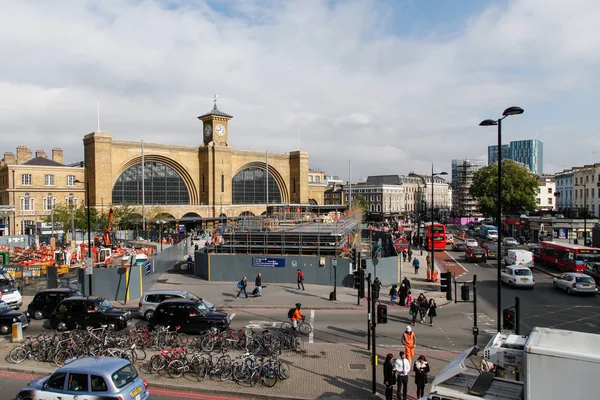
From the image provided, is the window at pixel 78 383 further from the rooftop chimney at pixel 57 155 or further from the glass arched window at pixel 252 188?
the rooftop chimney at pixel 57 155

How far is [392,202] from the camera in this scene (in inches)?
5098

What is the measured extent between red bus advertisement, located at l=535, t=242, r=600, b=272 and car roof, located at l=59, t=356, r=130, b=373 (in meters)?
30.9

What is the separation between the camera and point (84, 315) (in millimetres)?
18281

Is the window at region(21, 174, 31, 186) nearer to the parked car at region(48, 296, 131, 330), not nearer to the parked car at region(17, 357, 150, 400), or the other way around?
the parked car at region(48, 296, 131, 330)

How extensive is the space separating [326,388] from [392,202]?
393ft

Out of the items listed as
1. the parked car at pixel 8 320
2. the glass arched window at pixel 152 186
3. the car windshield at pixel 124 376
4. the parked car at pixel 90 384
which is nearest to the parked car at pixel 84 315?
the parked car at pixel 8 320

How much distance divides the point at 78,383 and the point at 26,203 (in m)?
55.8

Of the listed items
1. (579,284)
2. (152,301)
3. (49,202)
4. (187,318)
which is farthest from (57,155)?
(579,284)

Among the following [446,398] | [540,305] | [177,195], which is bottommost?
[540,305]

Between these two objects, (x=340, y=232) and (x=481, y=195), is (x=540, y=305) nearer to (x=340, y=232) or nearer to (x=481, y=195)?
(x=340, y=232)

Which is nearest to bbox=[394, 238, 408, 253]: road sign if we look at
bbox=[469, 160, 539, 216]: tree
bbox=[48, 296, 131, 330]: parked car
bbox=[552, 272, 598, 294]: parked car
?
bbox=[552, 272, 598, 294]: parked car

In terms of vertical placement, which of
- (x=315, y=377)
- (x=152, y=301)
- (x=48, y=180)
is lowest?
(x=315, y=377)

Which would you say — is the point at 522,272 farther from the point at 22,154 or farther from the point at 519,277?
the point at 22,154

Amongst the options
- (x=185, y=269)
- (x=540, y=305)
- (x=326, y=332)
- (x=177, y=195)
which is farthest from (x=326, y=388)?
(x=177, y=195)
